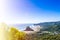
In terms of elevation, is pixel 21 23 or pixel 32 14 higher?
pixel 32 14

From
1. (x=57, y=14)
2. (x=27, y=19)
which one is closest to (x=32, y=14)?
(x=27, y=19)

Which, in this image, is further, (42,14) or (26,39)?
(42,14)

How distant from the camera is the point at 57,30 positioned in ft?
7.69

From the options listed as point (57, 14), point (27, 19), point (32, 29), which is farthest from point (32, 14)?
point (57, 14)

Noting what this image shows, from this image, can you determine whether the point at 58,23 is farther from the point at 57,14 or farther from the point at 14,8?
the point at 14,8

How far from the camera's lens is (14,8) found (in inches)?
92.4

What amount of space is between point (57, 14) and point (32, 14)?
0.48m

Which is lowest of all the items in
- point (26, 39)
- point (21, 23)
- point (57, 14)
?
point (26, 39)

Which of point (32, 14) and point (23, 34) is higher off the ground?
point (32, 14)

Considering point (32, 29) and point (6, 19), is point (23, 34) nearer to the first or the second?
point (32, 29)

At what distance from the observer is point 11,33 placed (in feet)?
7.56

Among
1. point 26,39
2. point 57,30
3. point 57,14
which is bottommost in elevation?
point 26,39

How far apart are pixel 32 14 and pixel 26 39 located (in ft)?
1.63

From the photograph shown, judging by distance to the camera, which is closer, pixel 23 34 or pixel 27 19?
pixel 23 34
